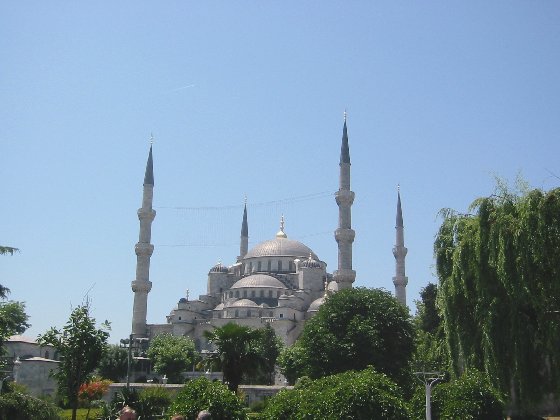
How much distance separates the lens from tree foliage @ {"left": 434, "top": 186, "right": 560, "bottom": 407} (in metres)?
13.9

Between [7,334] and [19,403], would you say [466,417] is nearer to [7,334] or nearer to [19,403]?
[19,403]

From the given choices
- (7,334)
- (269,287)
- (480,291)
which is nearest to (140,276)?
(269,287)

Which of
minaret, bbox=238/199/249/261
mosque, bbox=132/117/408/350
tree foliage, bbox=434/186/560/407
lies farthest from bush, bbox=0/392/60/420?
minaret, bbox=238/199/249/261

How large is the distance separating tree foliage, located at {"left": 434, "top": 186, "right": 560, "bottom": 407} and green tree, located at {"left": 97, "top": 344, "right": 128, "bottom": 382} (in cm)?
3133

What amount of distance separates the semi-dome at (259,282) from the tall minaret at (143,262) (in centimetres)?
961

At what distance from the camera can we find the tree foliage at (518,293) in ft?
45.7

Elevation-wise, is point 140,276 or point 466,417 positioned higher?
point 140,276

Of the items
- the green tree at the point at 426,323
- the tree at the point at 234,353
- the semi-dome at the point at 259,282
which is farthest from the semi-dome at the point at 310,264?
the tree at the point at 234,353

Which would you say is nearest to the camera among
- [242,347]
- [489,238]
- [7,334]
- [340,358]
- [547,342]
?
[547,342]

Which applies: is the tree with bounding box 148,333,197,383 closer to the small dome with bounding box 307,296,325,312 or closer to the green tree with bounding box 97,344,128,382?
the green tree with bounding box 97,344,128,382

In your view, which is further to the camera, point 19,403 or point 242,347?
point 242,347

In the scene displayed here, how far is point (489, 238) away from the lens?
14844 millimetres

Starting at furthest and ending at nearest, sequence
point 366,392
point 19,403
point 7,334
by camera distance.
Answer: point 7,334, point 19,403, point 366,392

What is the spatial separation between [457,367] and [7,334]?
1322 centimetres
